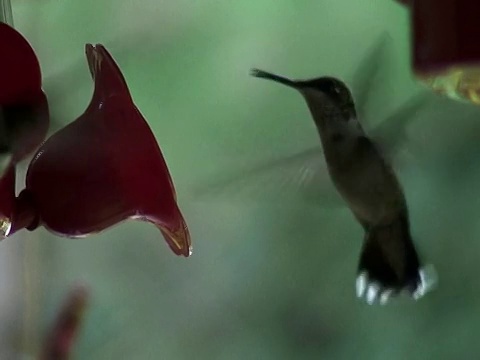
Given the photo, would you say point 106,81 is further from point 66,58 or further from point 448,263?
point 448,263

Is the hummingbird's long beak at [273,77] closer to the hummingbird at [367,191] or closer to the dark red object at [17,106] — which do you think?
the hummingbird at [367,191]

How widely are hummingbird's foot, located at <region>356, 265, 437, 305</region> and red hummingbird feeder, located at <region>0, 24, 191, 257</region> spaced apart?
1.77 feet

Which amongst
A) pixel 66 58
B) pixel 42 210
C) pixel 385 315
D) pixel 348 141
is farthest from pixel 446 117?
pixel 42 210

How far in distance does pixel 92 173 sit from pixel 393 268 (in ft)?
2.00

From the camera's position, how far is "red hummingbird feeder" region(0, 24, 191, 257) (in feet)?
1.73

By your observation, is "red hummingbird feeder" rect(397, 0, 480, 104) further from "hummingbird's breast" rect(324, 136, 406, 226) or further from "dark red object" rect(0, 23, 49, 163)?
"hummingbird's breast" rect(324, 136, 406, 226)

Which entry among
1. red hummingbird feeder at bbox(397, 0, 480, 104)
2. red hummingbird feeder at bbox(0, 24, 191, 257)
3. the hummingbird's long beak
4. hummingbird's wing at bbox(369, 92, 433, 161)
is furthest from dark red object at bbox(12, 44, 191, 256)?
hummingbird's wing at bbox(369, 92, 433, 161)

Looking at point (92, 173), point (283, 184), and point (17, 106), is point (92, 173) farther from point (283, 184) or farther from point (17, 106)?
point (283, 184)

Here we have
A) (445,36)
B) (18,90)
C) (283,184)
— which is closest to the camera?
(445,36)

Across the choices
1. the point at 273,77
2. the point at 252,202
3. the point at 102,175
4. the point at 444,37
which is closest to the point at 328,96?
the point at 273,77

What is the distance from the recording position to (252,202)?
1.05 meters

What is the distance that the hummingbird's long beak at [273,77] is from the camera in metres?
0.93

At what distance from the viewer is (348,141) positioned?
0.98m

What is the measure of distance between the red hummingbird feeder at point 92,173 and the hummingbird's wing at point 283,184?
0.49 metres
